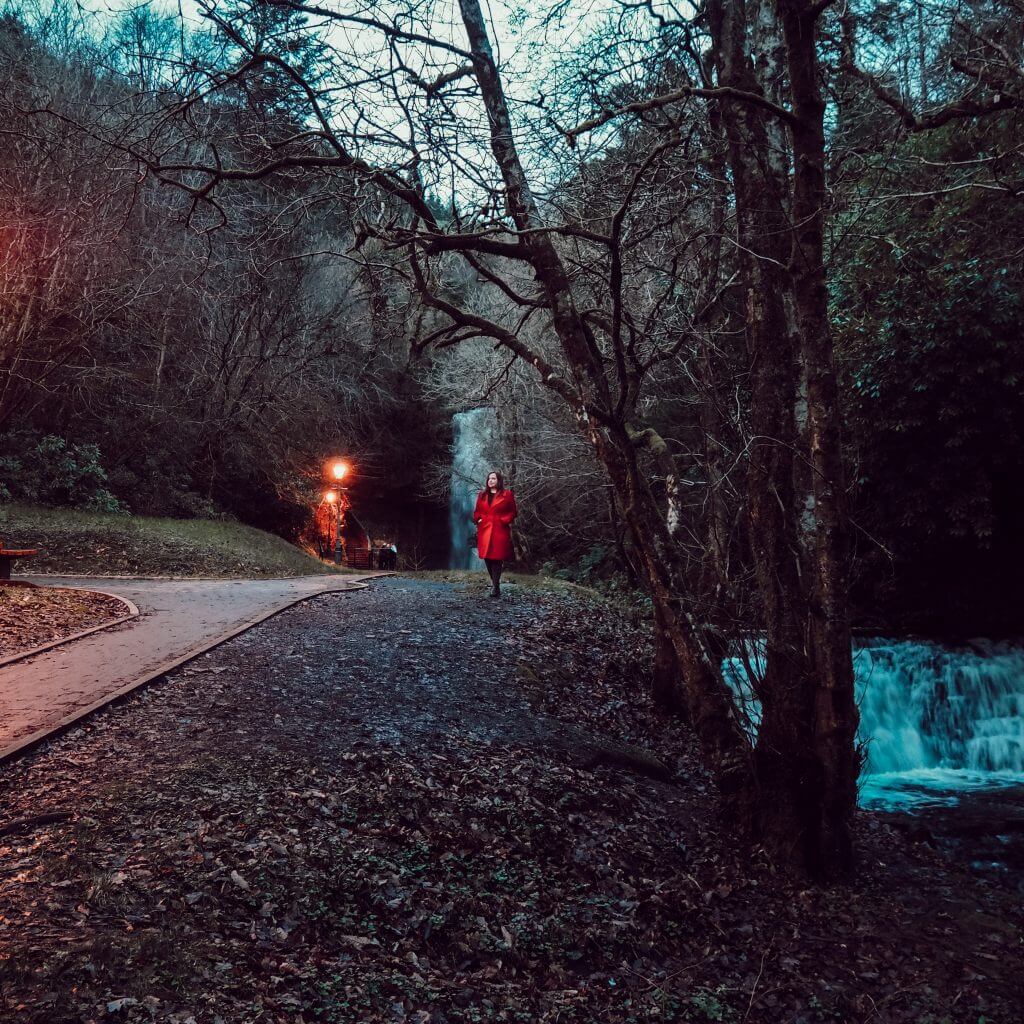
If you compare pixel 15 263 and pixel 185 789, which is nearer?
pixel 185 789

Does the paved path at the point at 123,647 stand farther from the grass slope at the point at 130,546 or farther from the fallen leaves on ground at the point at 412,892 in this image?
the grass slope at the point at 130,546

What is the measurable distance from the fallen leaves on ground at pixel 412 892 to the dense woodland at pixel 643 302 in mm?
845

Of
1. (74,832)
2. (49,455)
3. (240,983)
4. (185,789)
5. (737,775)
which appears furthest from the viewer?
(49,455)

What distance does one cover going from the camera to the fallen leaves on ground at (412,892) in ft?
10.3

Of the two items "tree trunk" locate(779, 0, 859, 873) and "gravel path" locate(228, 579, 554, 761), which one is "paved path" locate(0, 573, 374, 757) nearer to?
"gravel path" locate(228, 579, 554, 761)

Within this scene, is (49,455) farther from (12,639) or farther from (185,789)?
(185,789)

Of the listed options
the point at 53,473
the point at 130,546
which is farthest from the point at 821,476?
the point at 53,473

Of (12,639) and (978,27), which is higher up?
(978,27)

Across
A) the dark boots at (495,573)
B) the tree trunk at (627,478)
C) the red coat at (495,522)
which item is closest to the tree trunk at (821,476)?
the tree trunk at (627,478)

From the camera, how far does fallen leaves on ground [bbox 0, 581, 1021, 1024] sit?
3.14 metres

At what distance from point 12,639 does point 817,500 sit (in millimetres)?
7941

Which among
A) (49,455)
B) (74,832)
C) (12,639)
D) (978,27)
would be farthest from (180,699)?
(49,455)

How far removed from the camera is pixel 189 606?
10.5 m

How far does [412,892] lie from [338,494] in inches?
889
